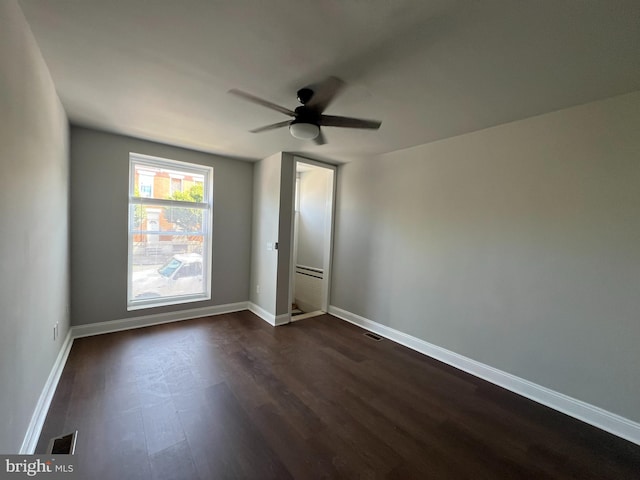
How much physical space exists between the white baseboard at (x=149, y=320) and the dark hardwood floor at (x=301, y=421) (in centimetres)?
19

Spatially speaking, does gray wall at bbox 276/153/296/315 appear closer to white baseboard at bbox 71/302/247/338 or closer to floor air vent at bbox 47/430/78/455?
white baseboard at bbox 71/302/247/338

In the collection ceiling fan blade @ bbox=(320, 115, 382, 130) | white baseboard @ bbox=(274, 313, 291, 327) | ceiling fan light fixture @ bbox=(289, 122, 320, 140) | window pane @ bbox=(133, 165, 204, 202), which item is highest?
ceiling fan blade @ bbox=(320, 115, 382, 130)

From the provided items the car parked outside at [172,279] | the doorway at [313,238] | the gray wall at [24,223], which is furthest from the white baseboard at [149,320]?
the doorway at [313,238]

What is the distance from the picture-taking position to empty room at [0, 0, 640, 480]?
4.45 ft

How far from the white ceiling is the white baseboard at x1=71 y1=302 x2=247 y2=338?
2419mm

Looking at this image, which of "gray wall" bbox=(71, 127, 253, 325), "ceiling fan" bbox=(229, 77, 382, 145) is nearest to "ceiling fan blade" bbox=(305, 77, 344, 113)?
"ceiling fan" bbox=(229, 77, 382, 145)

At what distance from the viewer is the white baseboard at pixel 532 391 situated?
6.15ft

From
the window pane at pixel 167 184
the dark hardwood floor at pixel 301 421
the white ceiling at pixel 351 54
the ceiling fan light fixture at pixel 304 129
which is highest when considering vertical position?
the white ceiling at pixel 351 54

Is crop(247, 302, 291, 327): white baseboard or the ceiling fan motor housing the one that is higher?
the ceiling fan motor housing

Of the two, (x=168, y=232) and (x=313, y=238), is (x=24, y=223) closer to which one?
(x=168, y=232)

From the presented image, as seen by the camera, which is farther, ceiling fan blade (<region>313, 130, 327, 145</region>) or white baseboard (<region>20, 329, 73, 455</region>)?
ceiling fan blade (<region>313, 130, 327, 145</region>)

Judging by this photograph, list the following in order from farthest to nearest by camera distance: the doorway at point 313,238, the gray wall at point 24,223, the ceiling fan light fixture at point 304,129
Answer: the doorway at point 313,238
the ceiling fan light fixture at point 304,129
the gray wall at point 24,223

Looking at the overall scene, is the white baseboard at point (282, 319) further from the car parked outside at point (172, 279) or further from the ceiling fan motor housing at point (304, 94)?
the ceiling fan motor housing at point (304, 94)

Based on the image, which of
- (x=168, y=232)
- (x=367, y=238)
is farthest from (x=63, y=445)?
(x=367, y=238)
